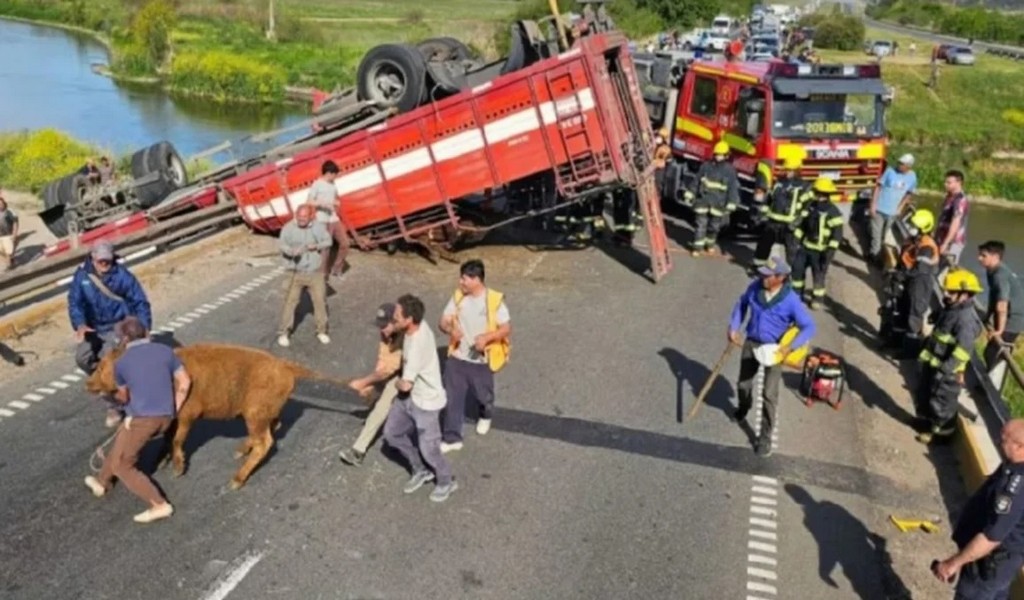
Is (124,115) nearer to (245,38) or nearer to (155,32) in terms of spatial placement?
(155,32)

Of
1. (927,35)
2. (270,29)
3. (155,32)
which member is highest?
(155,32)

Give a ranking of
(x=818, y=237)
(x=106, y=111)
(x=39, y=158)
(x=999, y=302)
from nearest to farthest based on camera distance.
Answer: (x=999, y=302) < (x=818, y=237) < (x=39, y=158) < (x=106, y=111)

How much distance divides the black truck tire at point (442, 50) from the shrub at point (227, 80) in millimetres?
30907

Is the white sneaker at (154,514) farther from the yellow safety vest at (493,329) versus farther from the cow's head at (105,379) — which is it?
the yellow safety vest at (493,329)

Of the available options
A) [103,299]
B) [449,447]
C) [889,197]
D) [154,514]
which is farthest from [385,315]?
[889,197]

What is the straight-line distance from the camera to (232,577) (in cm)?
539

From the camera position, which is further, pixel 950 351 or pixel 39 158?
pixel 39 158

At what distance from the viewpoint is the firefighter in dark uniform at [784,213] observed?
36.3 feet

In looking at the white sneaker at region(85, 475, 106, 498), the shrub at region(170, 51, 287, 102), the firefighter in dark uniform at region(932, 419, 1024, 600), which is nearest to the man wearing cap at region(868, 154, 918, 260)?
the firefighter in dark uniform at region(932, 419, 1024, 600)

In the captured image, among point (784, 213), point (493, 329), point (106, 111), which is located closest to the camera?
point (493, 329)

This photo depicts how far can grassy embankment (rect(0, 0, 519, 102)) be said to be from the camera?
4269cm

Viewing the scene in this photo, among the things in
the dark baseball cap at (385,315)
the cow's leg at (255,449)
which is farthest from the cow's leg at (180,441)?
the dark baseball cap at (385,315)

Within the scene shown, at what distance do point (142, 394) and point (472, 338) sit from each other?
226 centimetres

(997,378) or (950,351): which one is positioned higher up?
(950,351)
